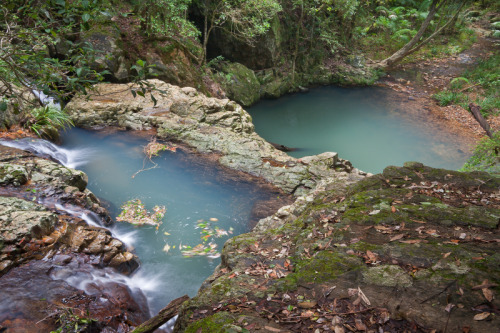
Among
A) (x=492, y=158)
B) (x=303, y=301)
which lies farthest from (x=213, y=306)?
(x=492, y=158)

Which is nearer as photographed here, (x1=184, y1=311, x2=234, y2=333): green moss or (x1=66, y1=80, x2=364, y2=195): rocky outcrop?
(x1=184, y1=311, x2=234, y2=333): green moss

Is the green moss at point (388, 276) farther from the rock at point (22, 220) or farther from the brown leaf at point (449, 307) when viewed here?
the rock at point (22, 220)

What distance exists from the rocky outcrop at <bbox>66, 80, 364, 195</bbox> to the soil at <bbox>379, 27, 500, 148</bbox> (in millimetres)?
8011

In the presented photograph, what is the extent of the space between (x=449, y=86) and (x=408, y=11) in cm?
672

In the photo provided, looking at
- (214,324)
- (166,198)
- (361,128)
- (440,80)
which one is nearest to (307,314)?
(214,324)

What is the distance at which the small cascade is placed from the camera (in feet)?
23.4

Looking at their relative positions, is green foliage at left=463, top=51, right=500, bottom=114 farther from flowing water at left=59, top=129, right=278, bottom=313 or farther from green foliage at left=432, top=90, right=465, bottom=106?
flowing water at left=59, top=129, right=278, bottom=313

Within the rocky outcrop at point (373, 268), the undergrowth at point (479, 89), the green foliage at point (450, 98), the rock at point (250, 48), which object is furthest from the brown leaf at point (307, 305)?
the green foliage at point (450, 98)

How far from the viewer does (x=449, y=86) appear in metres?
16.3

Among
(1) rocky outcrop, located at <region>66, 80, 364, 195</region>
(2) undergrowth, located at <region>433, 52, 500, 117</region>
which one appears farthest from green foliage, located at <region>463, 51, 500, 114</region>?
(1) rocky outcrop, located at <region>66, 80, 364, 195</region>

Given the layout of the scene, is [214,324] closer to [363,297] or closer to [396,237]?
[363,297]

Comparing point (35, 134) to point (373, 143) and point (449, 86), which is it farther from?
point (449, 86)

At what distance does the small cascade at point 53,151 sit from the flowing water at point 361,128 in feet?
21.9

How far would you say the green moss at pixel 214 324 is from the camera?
255 cm
